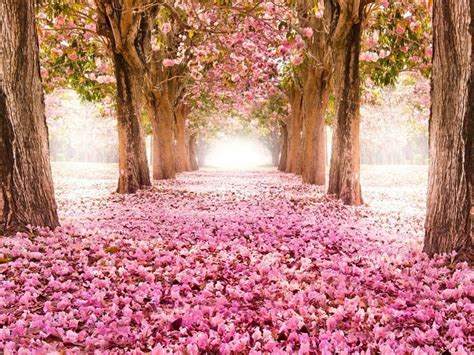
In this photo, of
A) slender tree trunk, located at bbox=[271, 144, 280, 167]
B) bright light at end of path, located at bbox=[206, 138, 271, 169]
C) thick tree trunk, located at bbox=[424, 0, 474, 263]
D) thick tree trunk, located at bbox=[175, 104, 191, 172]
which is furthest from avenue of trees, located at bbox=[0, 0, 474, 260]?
bright light at end of path, located at bbox=[206, 138, 271, 169]

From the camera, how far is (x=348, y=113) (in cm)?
1444

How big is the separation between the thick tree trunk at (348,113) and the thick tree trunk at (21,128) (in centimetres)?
877

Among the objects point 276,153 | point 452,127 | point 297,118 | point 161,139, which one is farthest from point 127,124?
point 276,153

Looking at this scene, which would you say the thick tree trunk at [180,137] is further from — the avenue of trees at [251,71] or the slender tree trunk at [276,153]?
the slender tree trunk at [276,153]

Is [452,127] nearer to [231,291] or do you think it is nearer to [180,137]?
[231,291]

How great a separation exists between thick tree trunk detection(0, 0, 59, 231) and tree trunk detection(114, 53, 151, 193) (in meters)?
8.57

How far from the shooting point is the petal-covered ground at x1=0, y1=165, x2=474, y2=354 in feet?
14.5

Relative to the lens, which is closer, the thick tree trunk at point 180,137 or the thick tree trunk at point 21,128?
the thick tree trunk at point 21,128

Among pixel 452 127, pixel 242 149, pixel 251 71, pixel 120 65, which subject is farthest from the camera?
pixel 242 149

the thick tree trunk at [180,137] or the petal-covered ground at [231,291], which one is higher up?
the thick tree trunk at [180,137]

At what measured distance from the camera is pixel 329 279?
255 inches

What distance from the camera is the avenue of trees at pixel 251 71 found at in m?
6.75

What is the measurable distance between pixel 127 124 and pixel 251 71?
308 inches

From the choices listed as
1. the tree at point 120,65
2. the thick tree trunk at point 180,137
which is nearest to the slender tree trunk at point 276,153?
the thick tree trunk at point 180,137
